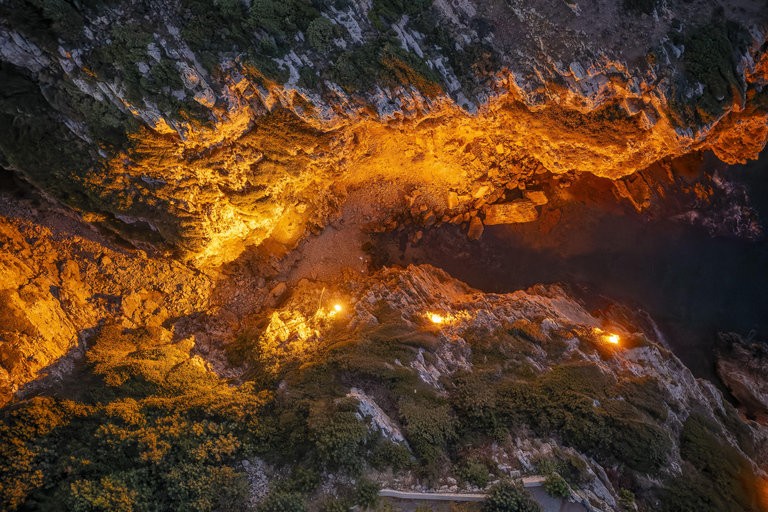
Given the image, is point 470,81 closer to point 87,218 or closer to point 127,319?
point 87,218

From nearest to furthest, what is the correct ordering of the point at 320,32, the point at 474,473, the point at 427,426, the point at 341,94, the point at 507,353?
the point at 474,473 → the point at 427,426 → the point at 320,32 → the point at 341,94 → the point at 507,353

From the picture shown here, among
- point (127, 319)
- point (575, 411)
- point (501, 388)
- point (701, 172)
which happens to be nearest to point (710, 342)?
point (701, 172)

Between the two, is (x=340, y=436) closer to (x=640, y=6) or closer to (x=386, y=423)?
(x=386, y=423)

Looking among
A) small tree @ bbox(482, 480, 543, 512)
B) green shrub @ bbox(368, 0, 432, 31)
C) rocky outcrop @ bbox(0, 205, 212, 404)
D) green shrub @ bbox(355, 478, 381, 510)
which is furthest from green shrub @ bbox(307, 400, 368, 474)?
green shrub @ bbox(368, 0, 432, 31)

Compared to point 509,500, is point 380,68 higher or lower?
higher

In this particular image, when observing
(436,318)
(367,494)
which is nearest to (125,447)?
(367,494)

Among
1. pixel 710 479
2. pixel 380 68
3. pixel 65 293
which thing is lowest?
pixel 65 293

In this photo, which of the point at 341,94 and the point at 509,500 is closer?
the point at 509,500

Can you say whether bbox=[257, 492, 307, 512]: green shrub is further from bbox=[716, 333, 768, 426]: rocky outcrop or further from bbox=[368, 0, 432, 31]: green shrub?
bbox=[716, 333, 768, 426]: rocky outcrop
